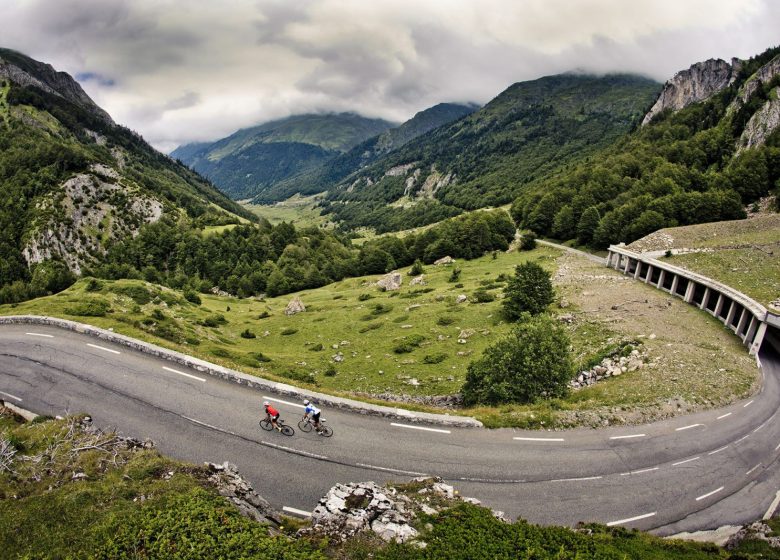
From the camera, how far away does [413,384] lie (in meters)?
48.0

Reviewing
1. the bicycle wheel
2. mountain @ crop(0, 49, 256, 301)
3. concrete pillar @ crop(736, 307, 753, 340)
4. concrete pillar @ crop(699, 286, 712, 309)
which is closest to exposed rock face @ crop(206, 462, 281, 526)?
the bicycle wheel

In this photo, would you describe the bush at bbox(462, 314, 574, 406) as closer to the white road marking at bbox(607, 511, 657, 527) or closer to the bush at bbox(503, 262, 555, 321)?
the white road marking at bbox(607, 511, 657, 527)

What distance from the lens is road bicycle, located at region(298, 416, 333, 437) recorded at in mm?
24484

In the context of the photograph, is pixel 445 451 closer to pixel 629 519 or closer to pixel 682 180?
pixel 629 519


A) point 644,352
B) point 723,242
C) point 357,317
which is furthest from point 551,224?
point 644,352

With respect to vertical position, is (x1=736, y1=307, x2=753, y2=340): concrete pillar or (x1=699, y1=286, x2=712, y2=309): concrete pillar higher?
(x1=699, y1=286, x2=712, y2=309): concrete pillar

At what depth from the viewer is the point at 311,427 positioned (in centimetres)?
2503

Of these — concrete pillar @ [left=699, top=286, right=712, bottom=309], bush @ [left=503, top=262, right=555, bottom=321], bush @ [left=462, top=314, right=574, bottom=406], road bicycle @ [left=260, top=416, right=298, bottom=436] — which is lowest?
road bicycle @ [left=260, top=416, right=298, bottom=436]

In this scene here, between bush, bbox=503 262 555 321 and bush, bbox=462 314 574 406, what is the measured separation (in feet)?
85.1

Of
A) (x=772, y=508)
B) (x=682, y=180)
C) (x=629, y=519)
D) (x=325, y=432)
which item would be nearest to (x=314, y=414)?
(x=325, y=432)

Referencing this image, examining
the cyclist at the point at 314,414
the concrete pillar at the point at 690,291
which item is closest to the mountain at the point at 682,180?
the concrete pillar at the point at 690,291

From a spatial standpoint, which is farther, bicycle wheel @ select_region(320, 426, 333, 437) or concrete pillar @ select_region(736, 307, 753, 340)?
concrete pillar @ select_region(736, 307, 753, 340)

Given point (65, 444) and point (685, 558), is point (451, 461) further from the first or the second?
point (65, 444)

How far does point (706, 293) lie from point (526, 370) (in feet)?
173
